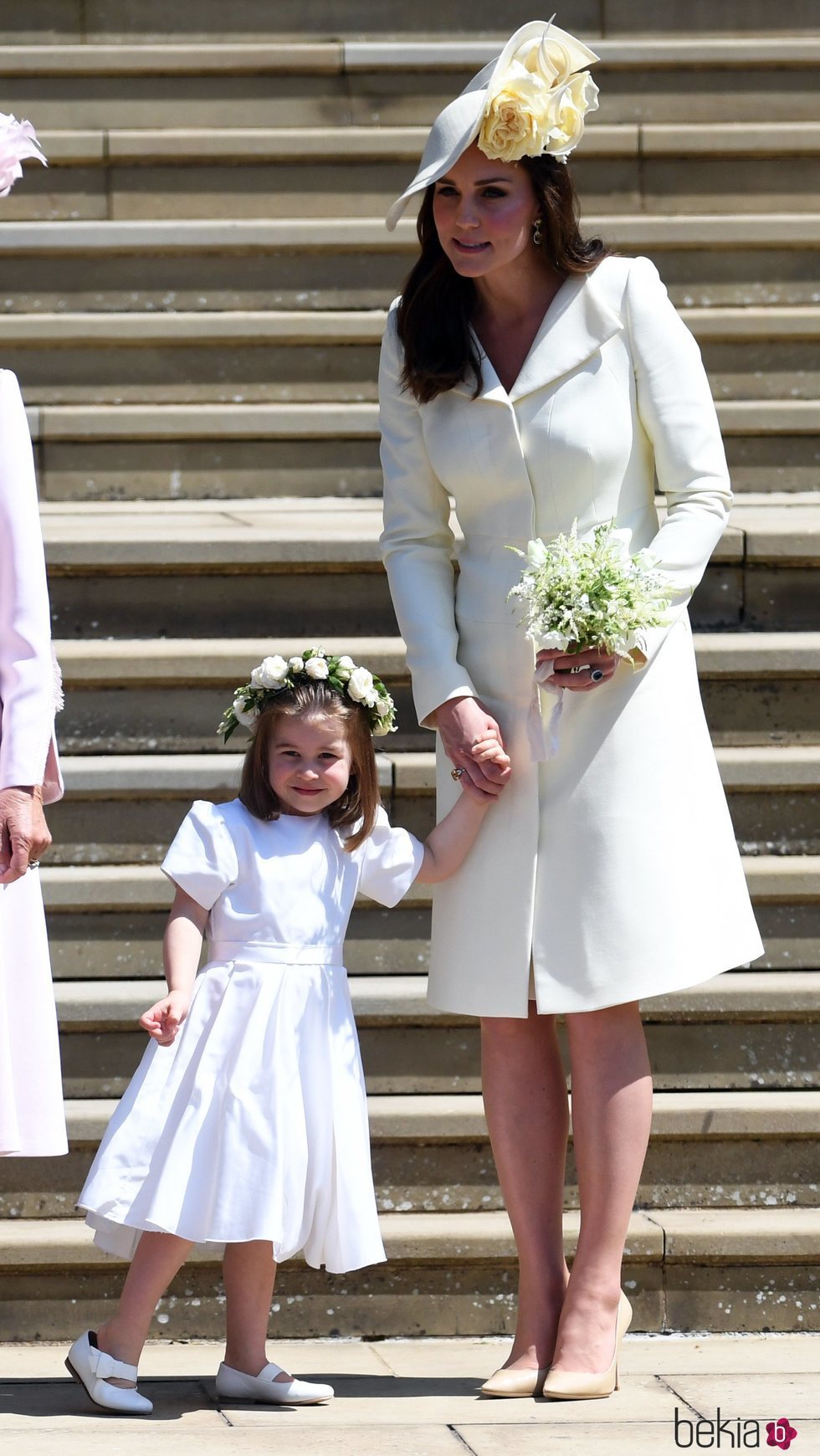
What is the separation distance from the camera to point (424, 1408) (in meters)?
2.83

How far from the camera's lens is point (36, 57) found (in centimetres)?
602

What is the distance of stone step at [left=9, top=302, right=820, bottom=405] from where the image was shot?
5.41m

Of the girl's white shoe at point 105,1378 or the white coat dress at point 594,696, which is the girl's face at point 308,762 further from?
the girl's white shoe at point 105,1378

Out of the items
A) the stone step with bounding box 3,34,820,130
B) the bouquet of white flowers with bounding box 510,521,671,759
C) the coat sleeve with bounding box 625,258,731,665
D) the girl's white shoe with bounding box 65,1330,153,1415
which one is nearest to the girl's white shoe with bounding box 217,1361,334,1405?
the girl's white shoe with bounding box 65,1330,153,1415

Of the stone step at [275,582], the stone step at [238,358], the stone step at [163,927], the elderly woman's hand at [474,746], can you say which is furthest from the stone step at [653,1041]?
the stone step at [238,358]

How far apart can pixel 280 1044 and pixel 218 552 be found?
177 centimetres

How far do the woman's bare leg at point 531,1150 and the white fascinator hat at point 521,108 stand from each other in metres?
1.38

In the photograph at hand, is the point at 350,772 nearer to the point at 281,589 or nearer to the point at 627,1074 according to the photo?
the point at 627,1074

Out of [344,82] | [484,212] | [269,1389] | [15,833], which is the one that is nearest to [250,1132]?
[269,1389]

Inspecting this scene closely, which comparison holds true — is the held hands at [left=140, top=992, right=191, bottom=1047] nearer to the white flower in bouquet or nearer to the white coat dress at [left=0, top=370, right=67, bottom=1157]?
the white coat dress at [left=0, top=370, right=67, bottom=1157]

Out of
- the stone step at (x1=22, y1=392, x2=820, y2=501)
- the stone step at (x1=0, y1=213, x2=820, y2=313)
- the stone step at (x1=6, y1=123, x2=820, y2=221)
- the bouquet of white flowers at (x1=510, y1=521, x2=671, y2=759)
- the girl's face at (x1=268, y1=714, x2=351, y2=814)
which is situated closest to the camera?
the bouquet of white flowers at (x1=510, y1=521, x2=671, y2=759)

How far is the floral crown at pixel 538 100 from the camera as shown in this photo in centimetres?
283

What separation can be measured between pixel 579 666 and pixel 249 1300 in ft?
3.82

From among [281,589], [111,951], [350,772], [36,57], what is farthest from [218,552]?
[36,57]
